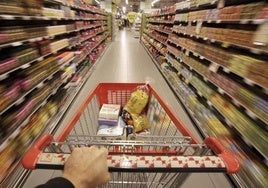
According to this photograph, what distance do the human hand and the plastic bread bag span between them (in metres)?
1.34

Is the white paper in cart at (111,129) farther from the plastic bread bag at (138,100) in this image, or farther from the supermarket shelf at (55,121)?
the supermarket shelf at (55,121)

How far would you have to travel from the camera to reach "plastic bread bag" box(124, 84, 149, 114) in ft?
6.77

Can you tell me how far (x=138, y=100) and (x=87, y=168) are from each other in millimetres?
1395

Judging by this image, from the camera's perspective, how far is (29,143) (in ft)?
7.46

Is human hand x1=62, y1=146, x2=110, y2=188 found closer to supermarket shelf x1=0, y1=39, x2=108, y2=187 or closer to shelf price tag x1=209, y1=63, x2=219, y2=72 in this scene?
supermarket shelf x1=0, y1=39, x2=108, y2=187

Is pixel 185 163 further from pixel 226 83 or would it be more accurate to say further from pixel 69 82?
pixel 69 82

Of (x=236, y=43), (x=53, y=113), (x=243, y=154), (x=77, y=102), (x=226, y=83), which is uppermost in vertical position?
(x=236, y=43)

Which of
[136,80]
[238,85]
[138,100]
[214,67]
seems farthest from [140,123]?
[136,80]

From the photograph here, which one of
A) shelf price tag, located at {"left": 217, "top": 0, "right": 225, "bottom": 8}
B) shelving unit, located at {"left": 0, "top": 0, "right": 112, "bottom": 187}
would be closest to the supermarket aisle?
shelving unit, located at {"left": 0, "top": 0, "right": 112, "bottom": 187}

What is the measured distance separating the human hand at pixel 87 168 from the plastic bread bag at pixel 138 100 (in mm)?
1341

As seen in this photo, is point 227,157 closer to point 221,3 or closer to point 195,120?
point 195,120

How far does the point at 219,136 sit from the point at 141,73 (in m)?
3.66

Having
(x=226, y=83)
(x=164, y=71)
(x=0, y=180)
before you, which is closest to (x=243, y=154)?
(x=226, y=83)

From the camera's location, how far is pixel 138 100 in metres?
2.06
